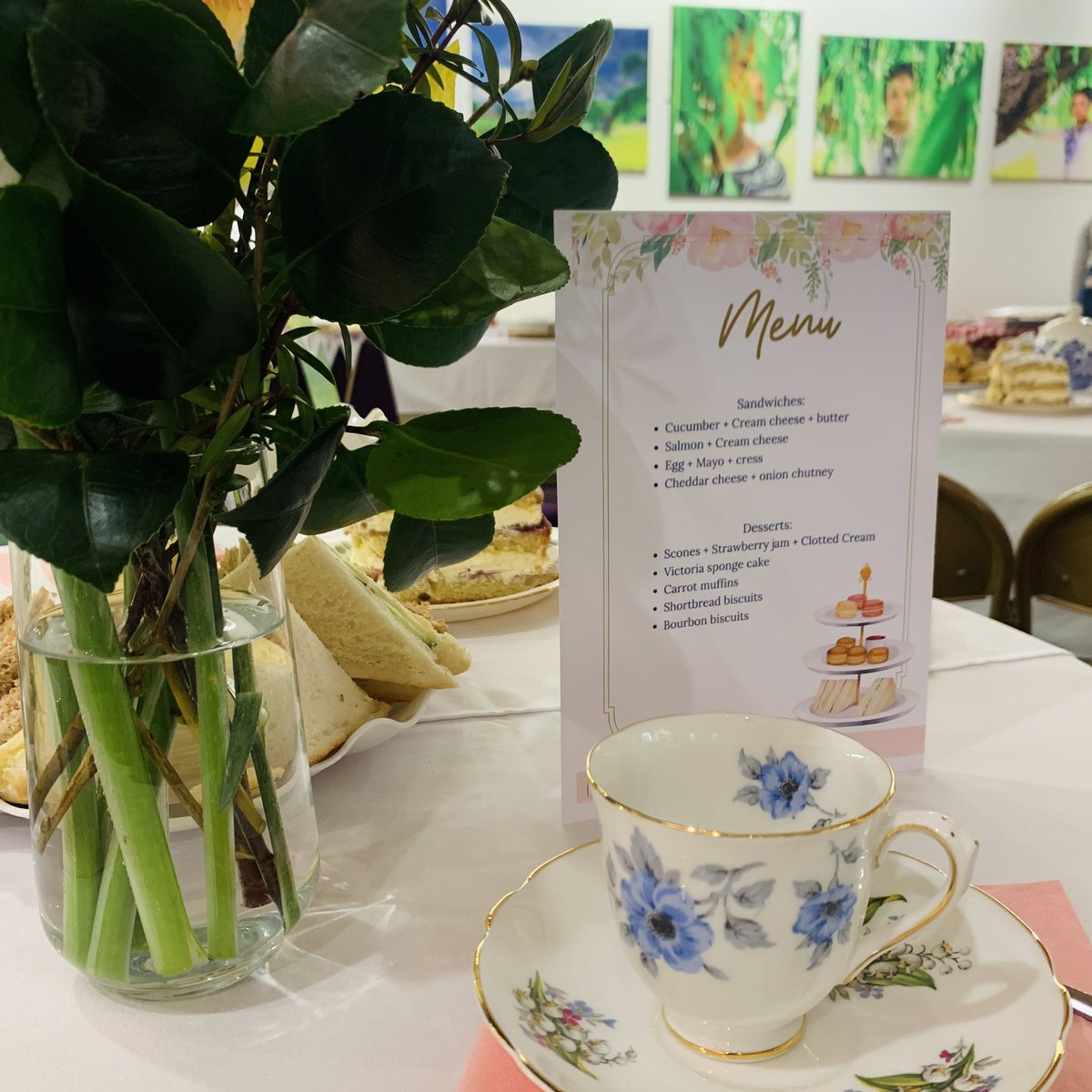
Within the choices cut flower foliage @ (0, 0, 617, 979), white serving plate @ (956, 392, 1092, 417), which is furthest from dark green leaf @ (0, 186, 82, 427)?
white serving plate @ (956, 392, 1092, 417)

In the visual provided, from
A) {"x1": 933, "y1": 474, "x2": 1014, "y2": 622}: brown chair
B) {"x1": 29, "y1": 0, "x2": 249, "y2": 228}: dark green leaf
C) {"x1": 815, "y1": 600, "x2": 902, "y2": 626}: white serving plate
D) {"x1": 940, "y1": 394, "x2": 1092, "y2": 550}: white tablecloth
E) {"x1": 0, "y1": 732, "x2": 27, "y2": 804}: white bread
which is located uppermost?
{"x1": 29, "y1": 0, "x2": 249, "y2": 228}: dark green leaf

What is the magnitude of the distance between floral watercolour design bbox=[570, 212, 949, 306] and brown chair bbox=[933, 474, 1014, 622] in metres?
1.21

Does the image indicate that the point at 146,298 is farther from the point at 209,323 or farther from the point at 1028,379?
the point at 1028,379

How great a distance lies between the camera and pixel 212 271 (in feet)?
0.99

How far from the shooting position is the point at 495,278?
1.29 ft

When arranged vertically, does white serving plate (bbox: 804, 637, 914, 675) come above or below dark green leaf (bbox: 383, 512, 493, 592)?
below

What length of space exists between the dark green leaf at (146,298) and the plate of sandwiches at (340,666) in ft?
0.88

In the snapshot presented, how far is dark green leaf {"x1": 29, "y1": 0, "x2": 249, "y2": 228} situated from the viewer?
0.26 metres

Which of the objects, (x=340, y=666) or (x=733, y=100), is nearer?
(x=340, y=666)

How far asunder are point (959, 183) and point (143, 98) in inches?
201

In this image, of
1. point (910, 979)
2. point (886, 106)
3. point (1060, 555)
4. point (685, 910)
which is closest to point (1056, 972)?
point (910, 979)

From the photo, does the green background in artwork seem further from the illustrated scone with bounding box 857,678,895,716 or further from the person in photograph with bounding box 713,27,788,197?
the illustrated scone with bounding box 857,678,895,716

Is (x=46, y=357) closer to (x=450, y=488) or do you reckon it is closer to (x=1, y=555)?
(x=450, y=488)

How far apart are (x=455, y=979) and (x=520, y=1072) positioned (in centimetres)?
8
